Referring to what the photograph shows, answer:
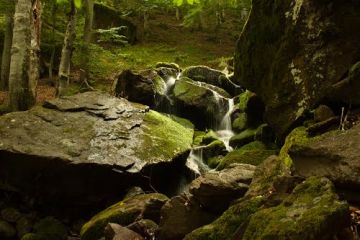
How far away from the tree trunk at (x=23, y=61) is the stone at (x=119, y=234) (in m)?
6.26

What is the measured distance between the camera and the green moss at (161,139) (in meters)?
9.98

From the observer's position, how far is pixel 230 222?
4.88m

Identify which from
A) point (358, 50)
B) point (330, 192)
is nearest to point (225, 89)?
point (358, 50)

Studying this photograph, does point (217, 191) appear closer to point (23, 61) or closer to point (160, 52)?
point (23, 61)

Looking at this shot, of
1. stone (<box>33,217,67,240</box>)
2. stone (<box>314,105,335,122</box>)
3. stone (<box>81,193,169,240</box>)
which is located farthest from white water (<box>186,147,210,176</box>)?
stone (<box>314,105,335,122</box>)

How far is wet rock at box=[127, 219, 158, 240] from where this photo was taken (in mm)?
6328

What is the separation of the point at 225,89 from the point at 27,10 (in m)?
8.20

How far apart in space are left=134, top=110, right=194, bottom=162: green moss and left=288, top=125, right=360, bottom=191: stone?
529 cm

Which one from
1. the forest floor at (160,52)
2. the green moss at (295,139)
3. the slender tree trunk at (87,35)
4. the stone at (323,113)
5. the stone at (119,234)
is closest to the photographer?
the stone at (119,234)

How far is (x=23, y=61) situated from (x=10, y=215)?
4305mm

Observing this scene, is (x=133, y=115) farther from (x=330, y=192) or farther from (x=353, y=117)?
(x=330, y=192)

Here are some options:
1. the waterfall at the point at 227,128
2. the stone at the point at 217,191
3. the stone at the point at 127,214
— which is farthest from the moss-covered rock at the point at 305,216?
the waterfall at the point at 227,128

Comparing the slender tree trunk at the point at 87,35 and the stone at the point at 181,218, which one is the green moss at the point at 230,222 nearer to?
the stone at the point at 181,218

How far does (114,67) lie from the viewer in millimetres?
21797
